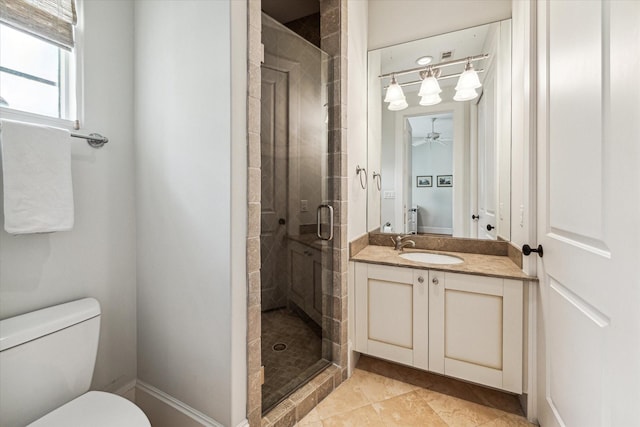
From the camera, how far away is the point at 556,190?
1263mm

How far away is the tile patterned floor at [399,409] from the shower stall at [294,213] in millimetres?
210

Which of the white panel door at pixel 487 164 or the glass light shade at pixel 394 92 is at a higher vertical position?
the glass light shade at pixel 394 92

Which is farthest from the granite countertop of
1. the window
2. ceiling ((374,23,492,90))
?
the window

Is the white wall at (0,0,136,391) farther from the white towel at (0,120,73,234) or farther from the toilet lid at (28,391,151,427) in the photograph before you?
the toilet lid at (28,391,151,427)

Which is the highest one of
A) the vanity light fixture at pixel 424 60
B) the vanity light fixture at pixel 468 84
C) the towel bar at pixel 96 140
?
the vanity light fixture at pixel 424 60

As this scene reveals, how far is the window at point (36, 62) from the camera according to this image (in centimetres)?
121

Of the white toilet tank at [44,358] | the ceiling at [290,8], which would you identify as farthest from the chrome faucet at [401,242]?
the ceiling at [290,8]

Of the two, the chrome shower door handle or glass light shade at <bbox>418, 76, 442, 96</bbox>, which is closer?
the chrome shower door handle

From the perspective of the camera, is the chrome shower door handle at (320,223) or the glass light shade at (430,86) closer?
the chrome shower door handle at (320,223)

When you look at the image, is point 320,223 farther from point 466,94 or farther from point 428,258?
point 466,94

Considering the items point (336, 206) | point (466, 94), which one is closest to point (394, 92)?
point (466, 94)

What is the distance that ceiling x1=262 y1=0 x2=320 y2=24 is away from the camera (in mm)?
2459

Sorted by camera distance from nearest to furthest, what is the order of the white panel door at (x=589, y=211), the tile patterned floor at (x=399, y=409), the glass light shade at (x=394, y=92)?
the white panel door at (x=589, y=211)
the tile patterned floor at (x=399, y=409)
the glass light shade at (x=394, y=92)

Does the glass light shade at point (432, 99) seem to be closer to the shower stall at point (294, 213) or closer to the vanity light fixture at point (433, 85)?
the vanity light fixture at point (433, 85)
